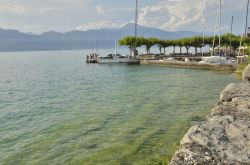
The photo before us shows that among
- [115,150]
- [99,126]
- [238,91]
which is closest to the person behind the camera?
[238,91]

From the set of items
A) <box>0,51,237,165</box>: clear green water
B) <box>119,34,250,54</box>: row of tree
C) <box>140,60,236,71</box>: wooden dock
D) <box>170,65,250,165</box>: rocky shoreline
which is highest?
<box>119,34,250,54</box>: row of tree

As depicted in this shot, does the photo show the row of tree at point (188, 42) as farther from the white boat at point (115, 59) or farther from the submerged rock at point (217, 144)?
the submerged rock at point (217, 144)

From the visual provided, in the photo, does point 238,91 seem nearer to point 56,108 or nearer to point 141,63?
point 56,108

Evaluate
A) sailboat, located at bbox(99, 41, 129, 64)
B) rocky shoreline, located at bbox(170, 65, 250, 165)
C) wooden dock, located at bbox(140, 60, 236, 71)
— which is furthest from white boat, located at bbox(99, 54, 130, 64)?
rocky shoreline, located at bbox(170, 65, 250, 165)

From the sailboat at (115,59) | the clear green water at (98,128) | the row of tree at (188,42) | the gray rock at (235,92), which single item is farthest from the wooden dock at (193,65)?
the gray rock at (235,92)

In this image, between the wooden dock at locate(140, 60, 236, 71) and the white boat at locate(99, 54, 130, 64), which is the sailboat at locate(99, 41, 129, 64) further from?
the wooden dock at locate(140, 60, 236, 71)

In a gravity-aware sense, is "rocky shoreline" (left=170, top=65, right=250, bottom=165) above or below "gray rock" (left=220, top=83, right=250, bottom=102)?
below

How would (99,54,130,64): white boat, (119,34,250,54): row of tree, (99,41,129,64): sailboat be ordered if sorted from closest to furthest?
(99,54,130,64): white boat
(99,41,129,64): sailboat
(119,34,250,54): row of tree

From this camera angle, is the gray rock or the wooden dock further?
the wooden dock

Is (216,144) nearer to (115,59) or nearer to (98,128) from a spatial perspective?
(98,128)

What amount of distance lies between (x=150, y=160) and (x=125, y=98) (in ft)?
78.7

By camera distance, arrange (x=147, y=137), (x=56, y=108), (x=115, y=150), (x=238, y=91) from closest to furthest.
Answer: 1. (x=238, y=91)
2. (x=115, y=150)
3. (x=147, y=137)
4. (x=56, y=108)

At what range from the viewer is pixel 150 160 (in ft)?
55.9

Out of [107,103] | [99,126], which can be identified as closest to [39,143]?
[99,126]
